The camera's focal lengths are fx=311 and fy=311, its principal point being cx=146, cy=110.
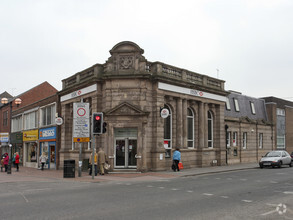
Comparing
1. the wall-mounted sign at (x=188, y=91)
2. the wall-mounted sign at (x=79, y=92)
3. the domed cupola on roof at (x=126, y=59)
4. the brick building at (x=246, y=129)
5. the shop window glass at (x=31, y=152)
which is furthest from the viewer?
the shop window glass at (x=31, y=152)

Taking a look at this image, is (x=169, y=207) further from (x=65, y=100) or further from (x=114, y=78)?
(x=65, y=100)

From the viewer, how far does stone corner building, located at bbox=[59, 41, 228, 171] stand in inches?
814

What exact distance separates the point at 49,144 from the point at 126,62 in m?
12.7

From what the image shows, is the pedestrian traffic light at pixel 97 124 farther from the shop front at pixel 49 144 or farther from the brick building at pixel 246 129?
the brick building at pixel 246 129

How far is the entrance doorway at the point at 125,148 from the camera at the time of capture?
2089 cm

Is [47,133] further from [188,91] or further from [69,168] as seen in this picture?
[188,91]

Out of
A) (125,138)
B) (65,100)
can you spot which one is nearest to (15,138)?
(65,100)

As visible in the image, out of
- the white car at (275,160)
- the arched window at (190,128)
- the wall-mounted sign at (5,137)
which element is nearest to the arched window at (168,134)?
the arched window at (190,128)

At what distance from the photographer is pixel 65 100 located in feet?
88.6

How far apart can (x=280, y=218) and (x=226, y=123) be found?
22.2m

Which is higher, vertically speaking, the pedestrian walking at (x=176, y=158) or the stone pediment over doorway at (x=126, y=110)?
the stone pediment over doorway at (x=126, y=110)

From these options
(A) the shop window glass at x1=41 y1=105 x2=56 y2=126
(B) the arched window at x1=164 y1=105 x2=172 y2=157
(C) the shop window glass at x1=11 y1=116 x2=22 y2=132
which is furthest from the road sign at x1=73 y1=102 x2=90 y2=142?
(C) the shop window glass at x1=11 y1=116 x2=22 y2=132

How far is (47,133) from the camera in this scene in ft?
96.4

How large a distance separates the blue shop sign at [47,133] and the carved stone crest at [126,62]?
10602mm
